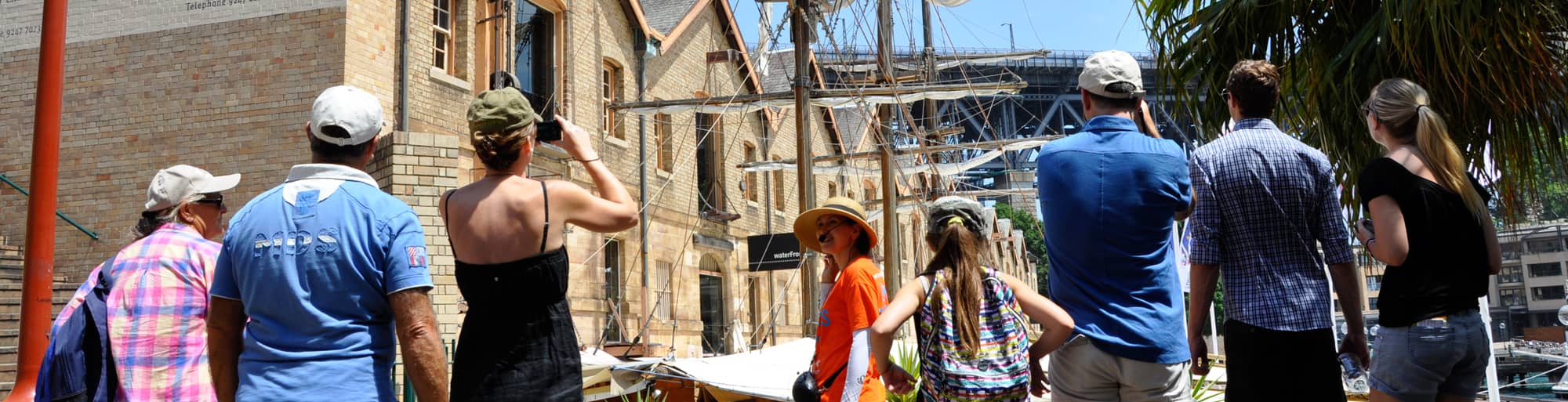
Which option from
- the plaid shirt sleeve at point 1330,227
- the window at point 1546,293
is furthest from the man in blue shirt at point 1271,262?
the window at point 1546,293

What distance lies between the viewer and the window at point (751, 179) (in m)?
26.9

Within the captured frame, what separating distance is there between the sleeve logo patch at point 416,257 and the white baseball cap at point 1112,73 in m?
2.03

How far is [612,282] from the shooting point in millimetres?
20297

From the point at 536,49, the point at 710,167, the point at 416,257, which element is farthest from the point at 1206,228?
the point at 710,167

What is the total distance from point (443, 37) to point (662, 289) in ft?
23.8

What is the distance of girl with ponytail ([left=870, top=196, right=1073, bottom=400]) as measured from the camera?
3.51 meters

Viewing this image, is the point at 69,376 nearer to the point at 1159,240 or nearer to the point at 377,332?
the point at 377,332

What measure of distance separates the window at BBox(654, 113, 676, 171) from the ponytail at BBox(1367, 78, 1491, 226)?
19.3 metres

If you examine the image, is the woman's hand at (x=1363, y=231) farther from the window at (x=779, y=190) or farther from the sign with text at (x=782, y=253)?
the window at (x=779, y=190)

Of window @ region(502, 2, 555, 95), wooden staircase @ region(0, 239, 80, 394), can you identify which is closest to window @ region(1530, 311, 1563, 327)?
window @ region(502, 2, 555, 95)

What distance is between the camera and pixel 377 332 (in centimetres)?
291

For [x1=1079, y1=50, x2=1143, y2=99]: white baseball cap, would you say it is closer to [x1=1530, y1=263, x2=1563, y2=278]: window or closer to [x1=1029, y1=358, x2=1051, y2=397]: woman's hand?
[x1=1029, y1=358, x2=1051, y2=397]: woman's hand

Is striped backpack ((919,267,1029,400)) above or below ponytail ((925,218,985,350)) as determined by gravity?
below

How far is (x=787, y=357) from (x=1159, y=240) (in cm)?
859
